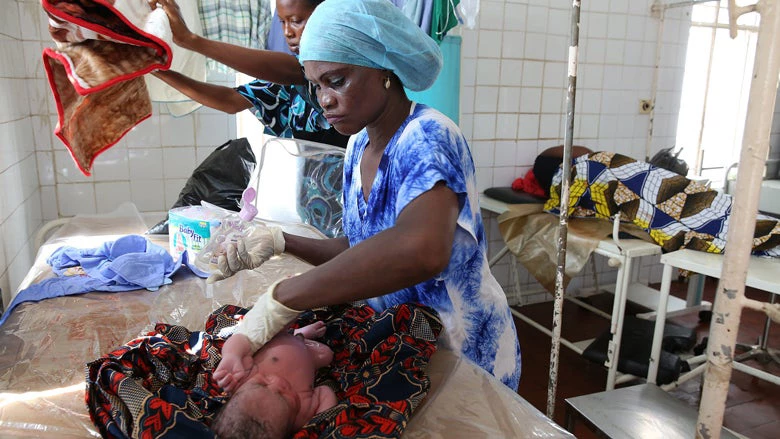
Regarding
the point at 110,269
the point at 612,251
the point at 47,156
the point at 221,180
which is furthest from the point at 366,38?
the point at 47,156

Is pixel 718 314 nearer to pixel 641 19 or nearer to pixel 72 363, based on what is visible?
pixel 72 363

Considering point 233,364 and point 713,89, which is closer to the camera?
point 233,364

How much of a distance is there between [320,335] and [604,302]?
352 cm

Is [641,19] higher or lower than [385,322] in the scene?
higher

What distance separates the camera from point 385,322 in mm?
1201

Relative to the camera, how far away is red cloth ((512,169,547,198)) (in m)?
3.61

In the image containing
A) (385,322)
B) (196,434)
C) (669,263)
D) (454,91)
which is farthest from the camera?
(454,91)

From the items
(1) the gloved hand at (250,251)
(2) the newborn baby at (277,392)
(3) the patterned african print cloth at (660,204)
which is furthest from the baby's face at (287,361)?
(3) the patterned african print cloth at (660,204)

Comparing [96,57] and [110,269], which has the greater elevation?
[96,57]

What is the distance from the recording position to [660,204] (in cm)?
288

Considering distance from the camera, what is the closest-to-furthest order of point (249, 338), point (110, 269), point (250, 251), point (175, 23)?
point (249, 338) < point (250, 251) < point (175, 23) < point (110, 269)

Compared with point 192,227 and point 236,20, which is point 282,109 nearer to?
point 192,227

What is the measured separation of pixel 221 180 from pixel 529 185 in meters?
2.03

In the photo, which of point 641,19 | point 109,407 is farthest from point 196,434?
point 641,19
